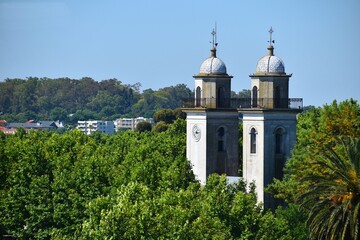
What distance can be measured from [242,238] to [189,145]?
981 inches

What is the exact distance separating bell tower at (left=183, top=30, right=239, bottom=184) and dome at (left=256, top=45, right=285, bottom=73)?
458 cm

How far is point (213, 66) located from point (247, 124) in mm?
6323

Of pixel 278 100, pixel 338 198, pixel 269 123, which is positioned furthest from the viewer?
pixel 278 100

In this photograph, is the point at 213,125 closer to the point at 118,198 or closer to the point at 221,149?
the point at 221,149

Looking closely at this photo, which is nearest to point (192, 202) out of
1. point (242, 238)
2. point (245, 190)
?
point (242, 238)

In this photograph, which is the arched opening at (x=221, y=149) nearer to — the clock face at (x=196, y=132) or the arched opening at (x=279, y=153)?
the clock face at (x=196, y=132)

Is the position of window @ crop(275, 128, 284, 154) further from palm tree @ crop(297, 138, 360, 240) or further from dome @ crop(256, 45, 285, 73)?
palm tree @ crop(297, 138, 360, 240)

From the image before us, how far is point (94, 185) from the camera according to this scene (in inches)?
3430

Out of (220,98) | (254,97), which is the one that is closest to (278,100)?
(254,97)

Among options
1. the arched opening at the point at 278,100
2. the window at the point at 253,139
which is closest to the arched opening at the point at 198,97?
the window at the point at 253,139

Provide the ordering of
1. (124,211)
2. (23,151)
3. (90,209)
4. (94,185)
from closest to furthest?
(124,211), (90,209), (94,185), (23,151)

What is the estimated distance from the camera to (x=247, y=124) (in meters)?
92.4

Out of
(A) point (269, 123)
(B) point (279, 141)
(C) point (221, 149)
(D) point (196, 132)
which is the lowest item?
(C) point (221, 149)

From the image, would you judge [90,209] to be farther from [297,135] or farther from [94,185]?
[297,135]
